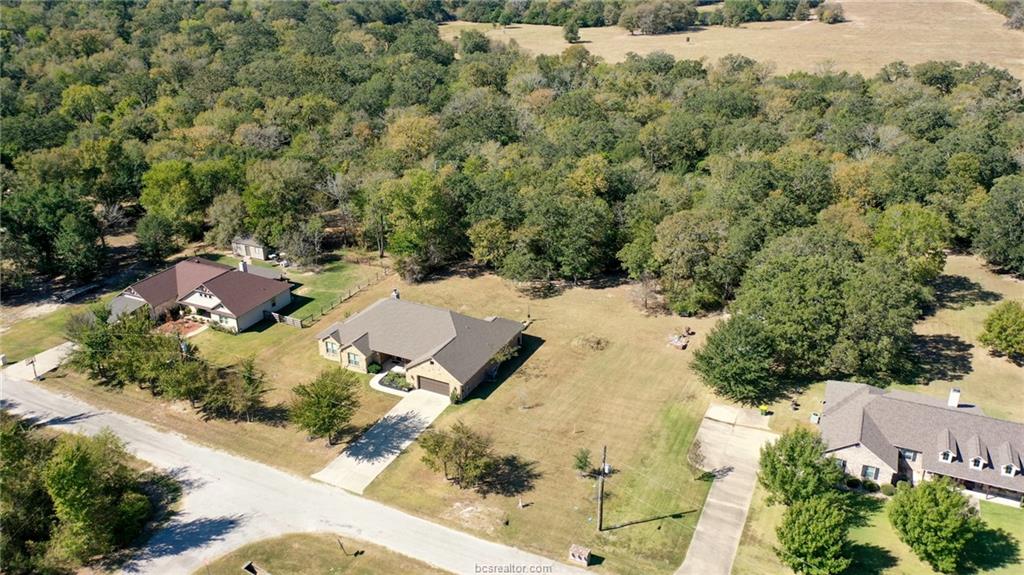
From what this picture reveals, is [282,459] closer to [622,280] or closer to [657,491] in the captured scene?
[657,491]

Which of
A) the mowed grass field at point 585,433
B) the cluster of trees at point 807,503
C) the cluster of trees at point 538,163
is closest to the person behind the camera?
the cluster of trees at point 807,503

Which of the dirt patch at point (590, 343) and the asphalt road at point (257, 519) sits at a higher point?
the dirt patch at point (590, 343)

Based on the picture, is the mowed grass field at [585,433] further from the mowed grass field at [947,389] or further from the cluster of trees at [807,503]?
the cluster of trees at [807,503]

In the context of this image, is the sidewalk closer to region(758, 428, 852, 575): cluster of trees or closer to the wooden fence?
the wooden fence

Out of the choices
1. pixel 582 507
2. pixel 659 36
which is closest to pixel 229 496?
pixel 582 507

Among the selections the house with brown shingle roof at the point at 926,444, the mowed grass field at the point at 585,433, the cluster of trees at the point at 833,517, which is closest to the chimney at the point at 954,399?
the house with brown shingle roof at the point at 926,444

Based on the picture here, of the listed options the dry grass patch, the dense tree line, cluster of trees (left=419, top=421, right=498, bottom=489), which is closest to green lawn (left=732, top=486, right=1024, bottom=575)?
the dense tree line
